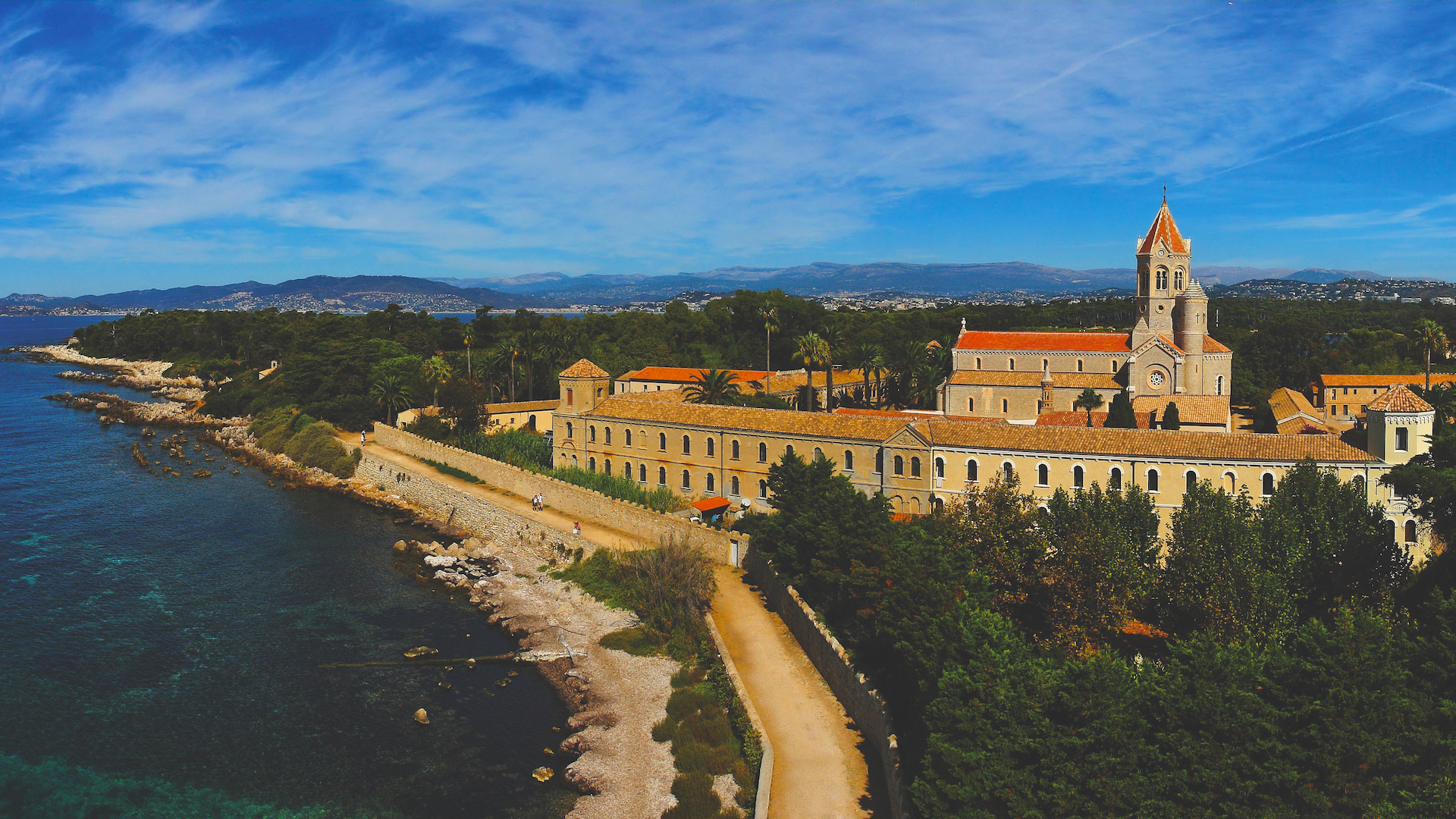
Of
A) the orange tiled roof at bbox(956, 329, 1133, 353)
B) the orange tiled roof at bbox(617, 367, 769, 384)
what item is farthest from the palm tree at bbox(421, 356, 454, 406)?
the orange tiled roof at bbox(956, 329, 1133, 353)

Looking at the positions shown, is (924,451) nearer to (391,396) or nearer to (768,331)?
(768,331)

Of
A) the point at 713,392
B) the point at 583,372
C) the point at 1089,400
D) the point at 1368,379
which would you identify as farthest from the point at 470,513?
the point at 1368,379

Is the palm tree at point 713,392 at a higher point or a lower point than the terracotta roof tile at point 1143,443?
higher

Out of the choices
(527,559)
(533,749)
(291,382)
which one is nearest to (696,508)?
(527,559)

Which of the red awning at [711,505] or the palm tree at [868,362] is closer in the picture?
the red awning at [711,505]

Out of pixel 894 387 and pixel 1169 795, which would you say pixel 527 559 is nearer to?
pixel 1169 795

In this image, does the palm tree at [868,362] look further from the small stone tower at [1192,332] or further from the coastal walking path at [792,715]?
the coastal walking path at [792,715]

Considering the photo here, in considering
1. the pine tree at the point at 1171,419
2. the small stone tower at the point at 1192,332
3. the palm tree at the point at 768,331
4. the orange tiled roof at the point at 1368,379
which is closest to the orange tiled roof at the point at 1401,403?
the pine tree at the point at 1171,419
